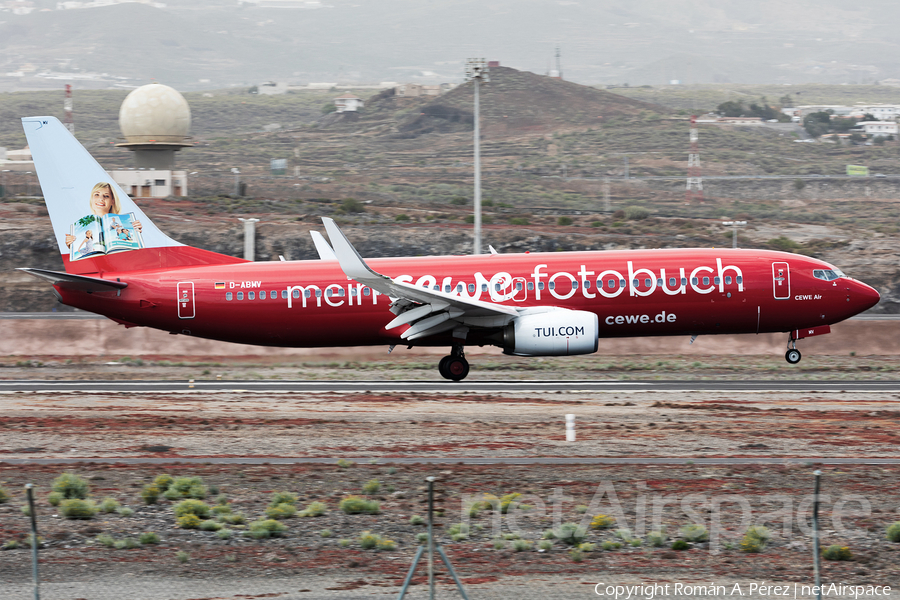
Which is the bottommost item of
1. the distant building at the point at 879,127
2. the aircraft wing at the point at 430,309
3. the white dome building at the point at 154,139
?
the aircraft wing at the point at 430,309

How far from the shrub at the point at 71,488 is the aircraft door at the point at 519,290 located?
14.8 metres

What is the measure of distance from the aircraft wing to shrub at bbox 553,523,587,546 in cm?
1311

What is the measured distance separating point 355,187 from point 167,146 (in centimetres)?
3540

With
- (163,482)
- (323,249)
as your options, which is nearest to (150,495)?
(163,482)

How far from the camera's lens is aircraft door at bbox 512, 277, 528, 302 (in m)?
27.4

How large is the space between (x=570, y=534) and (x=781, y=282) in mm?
17757

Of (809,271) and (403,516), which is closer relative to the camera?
(403,516)

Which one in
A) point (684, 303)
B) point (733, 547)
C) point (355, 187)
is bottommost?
point (733, 547)

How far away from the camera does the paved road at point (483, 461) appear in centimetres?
1641

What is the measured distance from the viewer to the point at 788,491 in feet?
47.3

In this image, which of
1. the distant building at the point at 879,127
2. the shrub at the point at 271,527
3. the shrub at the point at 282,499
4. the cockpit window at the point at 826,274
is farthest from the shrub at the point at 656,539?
the distant building at the point at 879,127

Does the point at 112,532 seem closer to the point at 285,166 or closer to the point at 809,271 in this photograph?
the point at 809,271

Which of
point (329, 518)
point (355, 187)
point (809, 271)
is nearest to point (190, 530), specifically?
point (329, 518)

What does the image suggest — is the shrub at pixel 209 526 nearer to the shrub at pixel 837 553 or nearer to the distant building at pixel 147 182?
the shrub at pixel 837 553
